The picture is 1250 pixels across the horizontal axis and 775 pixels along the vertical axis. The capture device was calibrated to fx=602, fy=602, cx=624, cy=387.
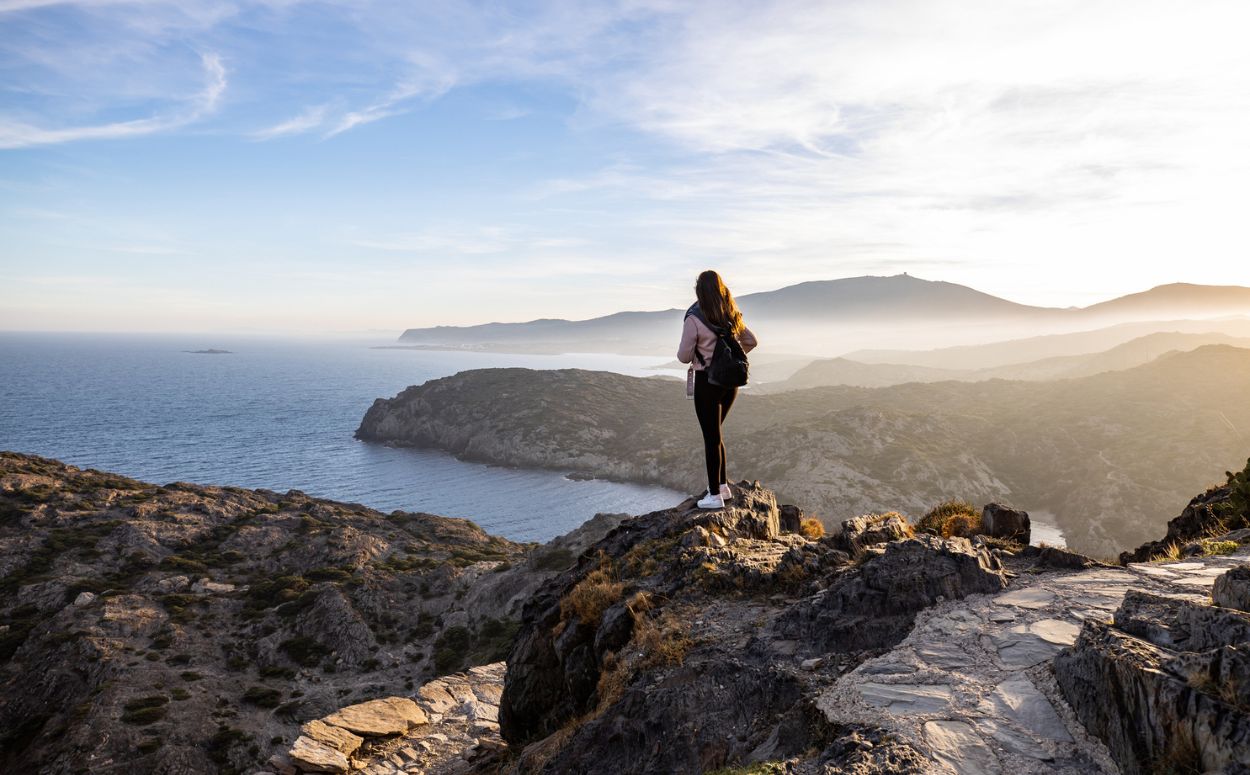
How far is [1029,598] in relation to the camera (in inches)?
333

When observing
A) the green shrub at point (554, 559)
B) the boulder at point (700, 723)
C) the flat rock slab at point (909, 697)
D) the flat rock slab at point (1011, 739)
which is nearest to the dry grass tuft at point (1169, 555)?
the flat rock slab at point (909, 697)

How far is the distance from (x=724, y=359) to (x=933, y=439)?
147 metres

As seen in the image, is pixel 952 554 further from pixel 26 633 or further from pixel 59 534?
pixel 59 534

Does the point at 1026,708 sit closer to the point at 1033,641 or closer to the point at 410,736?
the point at 1033,641

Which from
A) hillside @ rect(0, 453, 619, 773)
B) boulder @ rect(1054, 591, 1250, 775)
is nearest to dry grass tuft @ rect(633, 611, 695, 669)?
boulder @ rect(1054, 591, 1250, 775)

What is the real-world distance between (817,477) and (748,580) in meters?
116

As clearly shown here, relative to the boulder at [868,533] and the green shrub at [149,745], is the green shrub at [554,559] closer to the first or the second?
the green shrub at [149,745]

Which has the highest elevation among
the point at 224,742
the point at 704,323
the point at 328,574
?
the point at 704,323

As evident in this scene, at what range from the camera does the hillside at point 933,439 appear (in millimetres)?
107625

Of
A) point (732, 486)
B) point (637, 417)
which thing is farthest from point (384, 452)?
point (732, 486)

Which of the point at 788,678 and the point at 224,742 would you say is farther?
the point at 224,742

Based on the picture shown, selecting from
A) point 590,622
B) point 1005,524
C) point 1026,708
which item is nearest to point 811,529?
point 1005,524

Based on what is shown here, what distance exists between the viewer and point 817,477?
12044 centimetres

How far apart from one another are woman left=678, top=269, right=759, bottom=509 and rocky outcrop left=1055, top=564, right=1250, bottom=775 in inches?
235
